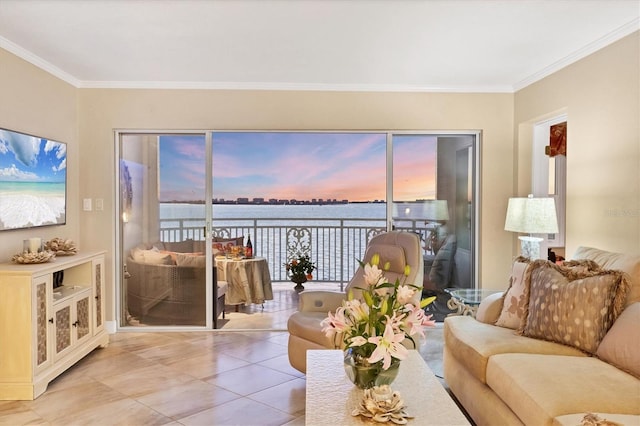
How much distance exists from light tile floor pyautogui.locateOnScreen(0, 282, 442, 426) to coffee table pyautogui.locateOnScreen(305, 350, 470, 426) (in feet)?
2.20

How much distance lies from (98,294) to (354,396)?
3.00 metres

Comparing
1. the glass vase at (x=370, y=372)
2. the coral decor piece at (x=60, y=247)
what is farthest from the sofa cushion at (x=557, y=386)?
the coral decor piece at (x=60, y=247)

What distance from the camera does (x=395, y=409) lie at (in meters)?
1.82

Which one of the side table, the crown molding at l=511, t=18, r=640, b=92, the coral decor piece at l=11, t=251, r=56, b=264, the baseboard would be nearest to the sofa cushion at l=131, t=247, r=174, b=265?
the baseboard

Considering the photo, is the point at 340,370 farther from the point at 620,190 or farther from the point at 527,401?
the point at 620,190

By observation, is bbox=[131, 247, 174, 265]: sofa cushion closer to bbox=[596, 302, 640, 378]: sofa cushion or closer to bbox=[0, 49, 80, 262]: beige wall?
bbox=[0, 49, 80, 262]: beige wall

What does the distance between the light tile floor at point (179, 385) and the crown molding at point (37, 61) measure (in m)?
2.56

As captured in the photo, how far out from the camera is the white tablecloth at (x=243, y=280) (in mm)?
5641

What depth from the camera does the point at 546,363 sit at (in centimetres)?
227

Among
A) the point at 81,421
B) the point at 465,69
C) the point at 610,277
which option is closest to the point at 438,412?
the point at 610,277

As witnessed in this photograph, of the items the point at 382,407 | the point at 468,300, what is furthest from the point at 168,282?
the point at 382,407

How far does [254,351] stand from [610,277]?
9.41 ft

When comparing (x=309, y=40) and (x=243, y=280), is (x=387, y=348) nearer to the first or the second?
(x=309, y=40)

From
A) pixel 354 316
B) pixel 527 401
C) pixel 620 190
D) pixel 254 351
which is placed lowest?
pixel 254 351
